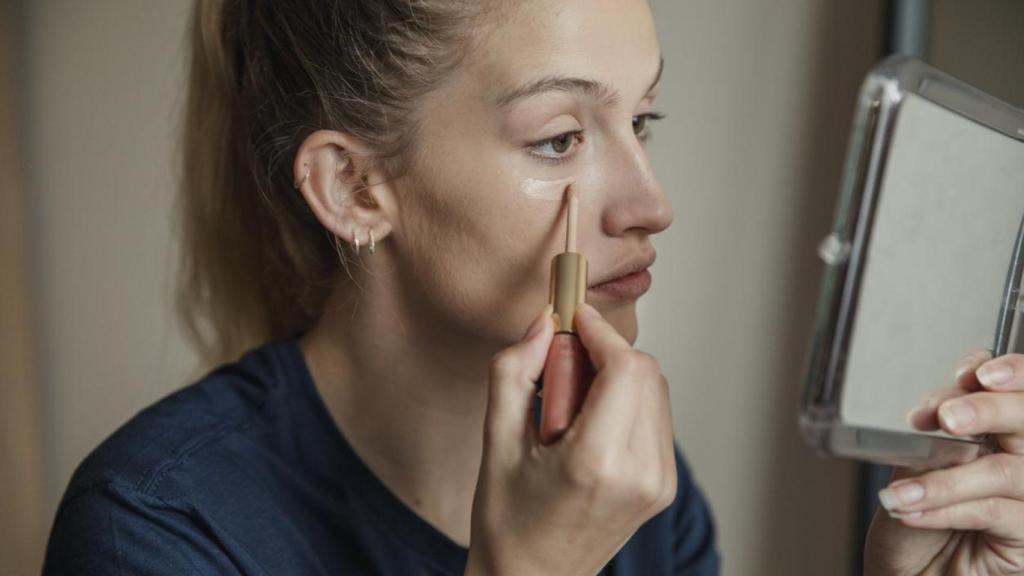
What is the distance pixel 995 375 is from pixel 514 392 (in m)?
0.26

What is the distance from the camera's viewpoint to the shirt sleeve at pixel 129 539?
2.33 ft

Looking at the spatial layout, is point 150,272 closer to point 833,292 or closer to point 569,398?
point 569,398

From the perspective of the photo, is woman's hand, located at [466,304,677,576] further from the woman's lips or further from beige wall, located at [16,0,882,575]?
beige wall, located at [16,0,882,575]

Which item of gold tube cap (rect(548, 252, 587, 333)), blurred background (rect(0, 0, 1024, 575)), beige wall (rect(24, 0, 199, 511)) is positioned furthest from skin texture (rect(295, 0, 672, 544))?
beige wall (rect(24, 0, 199, 511))

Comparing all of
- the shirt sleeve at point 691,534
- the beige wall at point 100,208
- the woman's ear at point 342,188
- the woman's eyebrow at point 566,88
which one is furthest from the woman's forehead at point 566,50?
→ the beige wall at point 100,208

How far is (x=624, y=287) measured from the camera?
0.75m

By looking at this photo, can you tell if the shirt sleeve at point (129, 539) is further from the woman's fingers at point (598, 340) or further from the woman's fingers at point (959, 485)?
the woman's fingers at point (959, 485)

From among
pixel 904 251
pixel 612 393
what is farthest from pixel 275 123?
pixel 904 251

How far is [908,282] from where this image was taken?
18.3 inches

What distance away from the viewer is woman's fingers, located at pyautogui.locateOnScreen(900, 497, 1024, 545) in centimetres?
55

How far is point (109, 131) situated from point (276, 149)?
22.6 inches

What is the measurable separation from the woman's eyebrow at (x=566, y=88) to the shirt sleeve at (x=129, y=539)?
15.2 inches

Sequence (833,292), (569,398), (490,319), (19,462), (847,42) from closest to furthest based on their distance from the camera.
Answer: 1. (833,292)
2. (569,398)
3. (490,319)
4. (847,42)
5. (19,462)

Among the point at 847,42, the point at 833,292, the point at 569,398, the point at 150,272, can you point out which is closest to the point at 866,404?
the point at 833,292
